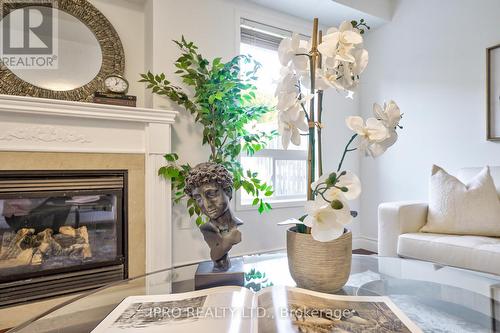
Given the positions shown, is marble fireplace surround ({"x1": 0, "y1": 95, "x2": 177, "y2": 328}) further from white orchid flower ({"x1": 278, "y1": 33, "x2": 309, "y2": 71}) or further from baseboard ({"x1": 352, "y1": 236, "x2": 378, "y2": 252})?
baseboard ({"x1": 352, "y1": 236, "x2": 378, "y2": 252})

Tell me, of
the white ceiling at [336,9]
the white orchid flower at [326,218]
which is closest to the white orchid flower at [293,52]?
the white orchid flower at [326,218]

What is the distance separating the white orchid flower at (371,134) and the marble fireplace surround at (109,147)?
1448 mm

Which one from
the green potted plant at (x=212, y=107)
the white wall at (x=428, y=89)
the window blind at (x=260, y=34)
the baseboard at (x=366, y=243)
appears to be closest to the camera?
the green potted plant at (x=212, y=107)

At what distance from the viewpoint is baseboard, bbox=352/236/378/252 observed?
290 cm

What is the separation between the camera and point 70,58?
1.91 metres

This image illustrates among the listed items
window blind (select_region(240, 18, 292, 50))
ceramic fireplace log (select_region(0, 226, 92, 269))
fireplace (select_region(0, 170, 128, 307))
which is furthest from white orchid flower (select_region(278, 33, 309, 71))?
window blind (select_region(240, 18, 292, 50))

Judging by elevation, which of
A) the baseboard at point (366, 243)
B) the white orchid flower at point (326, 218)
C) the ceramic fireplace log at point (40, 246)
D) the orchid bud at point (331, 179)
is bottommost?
the baseboard at point (366, 243)

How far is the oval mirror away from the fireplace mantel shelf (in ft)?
1.35

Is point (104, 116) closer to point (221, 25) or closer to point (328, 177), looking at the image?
point (221, 25)

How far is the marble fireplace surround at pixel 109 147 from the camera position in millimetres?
1501

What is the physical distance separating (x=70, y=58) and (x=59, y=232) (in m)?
1.20

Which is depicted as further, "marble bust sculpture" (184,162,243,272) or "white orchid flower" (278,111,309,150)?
"marble bust sculpture" (184,162,243,272)

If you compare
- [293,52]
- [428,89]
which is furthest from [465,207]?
[293,52]

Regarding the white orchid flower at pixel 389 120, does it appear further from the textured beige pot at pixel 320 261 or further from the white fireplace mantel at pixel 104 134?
the white fireplace mantel at pixel 104 134
